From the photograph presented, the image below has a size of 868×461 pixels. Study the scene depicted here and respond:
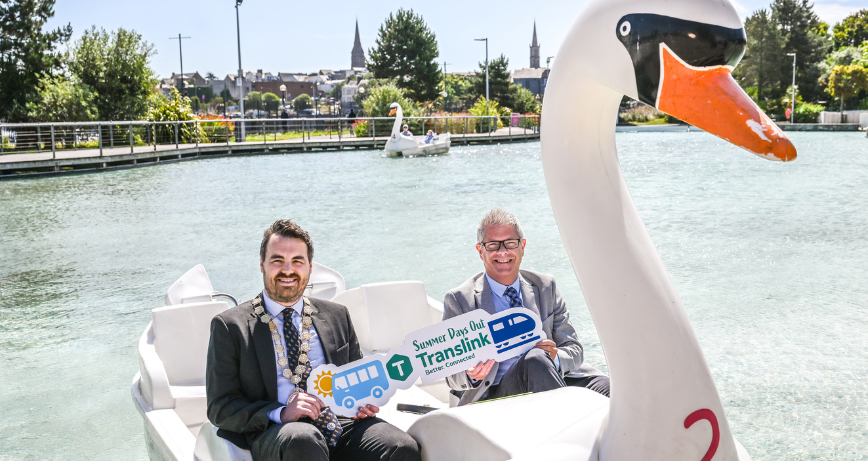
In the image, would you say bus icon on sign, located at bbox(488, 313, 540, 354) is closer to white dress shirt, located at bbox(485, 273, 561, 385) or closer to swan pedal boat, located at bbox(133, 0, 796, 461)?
swan pedal boat, located at bbox(133, 0, 796, 461)

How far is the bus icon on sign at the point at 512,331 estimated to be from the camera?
2.06 meters

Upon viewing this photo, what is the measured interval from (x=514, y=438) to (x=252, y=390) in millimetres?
931

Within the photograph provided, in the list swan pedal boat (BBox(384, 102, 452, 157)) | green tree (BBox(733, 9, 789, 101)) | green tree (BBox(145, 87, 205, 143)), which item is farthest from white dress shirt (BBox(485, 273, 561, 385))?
green tree (BBox(733, 9, 789, 101))

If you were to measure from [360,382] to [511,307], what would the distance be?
2.38ft

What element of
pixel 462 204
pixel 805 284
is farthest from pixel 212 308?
pixel 462 204

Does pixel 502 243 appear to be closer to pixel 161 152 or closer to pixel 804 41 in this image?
pixel 161 152

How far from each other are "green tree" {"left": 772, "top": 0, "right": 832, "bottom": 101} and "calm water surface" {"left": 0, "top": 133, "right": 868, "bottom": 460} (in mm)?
34247

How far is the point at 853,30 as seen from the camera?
57281mm

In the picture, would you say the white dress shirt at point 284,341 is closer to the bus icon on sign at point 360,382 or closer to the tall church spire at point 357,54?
the bus icon on sign at point 360,382

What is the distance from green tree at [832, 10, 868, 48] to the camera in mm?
56844

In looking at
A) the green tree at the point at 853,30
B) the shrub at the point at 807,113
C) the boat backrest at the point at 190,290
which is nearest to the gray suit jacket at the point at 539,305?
the boat backrest at the point at 190,290

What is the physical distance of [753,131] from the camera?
1.23 meters

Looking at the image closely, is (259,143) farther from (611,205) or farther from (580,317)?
(611,205)

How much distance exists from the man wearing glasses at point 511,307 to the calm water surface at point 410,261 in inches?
75.4
